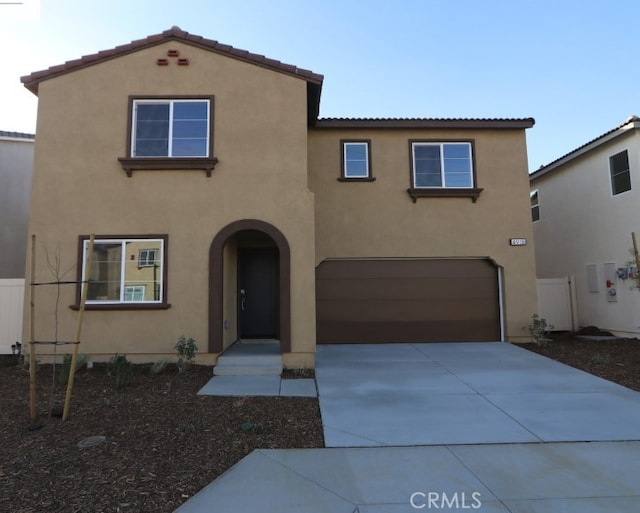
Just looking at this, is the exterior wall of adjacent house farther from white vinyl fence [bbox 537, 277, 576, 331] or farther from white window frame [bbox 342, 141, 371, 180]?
white vinyl fence [bbox 537, 277, 576, 331]

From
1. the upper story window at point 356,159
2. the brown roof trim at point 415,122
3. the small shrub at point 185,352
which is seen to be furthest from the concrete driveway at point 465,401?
the brown roof trim at point 415,122

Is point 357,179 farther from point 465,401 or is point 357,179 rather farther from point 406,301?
point 465,401

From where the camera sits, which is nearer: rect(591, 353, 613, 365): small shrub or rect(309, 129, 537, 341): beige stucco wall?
rect(591, 353, 613, 365): small shrub

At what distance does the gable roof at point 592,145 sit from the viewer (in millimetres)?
10914

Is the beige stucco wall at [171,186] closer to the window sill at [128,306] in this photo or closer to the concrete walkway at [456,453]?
the window sill at [128,306]

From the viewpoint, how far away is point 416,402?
20.0 ft

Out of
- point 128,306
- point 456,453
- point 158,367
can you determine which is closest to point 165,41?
point 128,306

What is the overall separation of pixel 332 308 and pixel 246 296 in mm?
2264

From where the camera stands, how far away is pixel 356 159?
443 inches

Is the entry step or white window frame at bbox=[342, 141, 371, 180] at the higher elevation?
white window frame at bbox=[342, 141, 371, 180]

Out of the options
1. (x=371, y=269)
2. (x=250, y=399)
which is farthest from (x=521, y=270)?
(x=250, y=399)

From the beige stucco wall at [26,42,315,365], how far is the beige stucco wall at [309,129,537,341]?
8.35ft

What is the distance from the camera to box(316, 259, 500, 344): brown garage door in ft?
36.1

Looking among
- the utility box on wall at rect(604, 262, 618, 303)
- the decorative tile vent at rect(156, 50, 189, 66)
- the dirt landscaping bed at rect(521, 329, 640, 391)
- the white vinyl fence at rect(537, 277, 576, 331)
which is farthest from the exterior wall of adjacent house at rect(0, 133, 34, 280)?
the utility box on wall at rect(604, 262, 618, 303)
